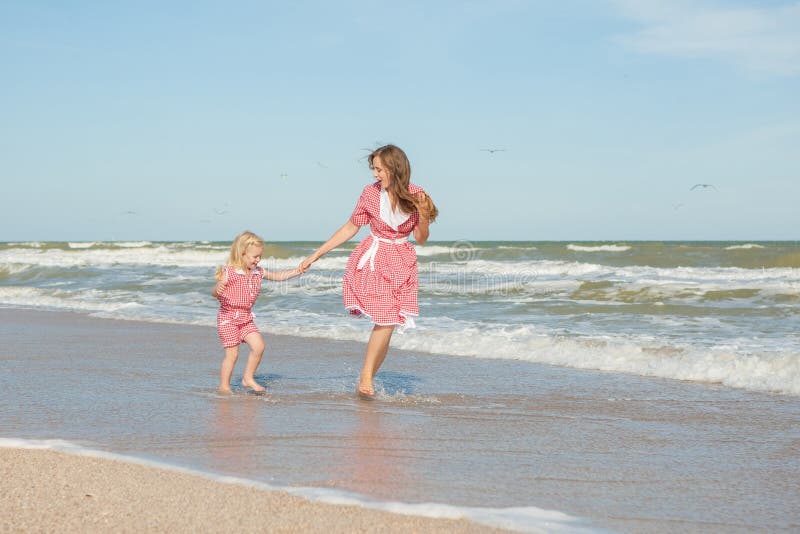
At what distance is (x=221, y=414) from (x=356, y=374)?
1990mm

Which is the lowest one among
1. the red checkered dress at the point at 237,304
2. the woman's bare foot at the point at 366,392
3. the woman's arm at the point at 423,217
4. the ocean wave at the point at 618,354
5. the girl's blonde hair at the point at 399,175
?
the woman's bare foot at the point at 366,392

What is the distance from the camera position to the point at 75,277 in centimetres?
2033

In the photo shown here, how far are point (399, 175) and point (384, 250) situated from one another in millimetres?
504

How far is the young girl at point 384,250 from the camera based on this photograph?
5270 mm

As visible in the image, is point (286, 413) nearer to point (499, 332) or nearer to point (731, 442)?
point (731, 442)

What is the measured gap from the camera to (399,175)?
5.26 m

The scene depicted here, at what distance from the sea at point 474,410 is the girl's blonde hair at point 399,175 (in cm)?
125

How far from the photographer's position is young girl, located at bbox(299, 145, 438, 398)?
17.3 ft

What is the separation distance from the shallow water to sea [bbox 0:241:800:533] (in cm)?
2

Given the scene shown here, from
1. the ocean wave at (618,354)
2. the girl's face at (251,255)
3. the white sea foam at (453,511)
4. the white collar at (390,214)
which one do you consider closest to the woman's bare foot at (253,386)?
the girl's face at (251,255)

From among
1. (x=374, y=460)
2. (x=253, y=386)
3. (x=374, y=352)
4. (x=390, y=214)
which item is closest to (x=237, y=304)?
(x=253, y=386)

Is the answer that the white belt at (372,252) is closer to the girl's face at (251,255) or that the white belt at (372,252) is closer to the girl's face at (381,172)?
the girl's face at (381,172)

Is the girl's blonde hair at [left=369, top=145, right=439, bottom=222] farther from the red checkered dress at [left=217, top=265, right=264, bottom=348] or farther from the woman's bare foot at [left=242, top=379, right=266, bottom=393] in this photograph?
the woman's bare foot at [left=242, top=379, right=266, bottom=393]

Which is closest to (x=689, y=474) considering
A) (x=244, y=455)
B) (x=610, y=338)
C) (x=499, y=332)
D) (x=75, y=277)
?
(x=244, y=455)
